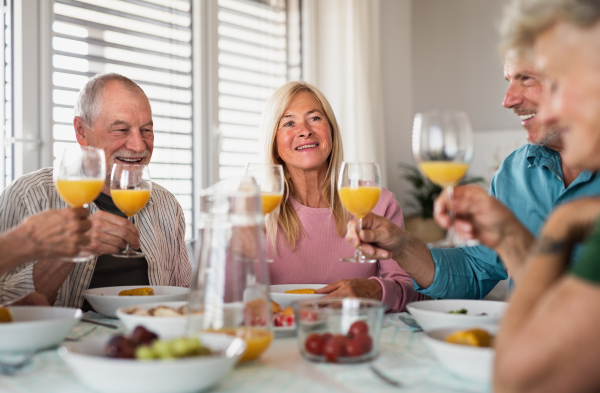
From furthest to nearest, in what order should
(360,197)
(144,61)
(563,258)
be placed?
1. (144,61)
2. (360,197)
3. (563,258)

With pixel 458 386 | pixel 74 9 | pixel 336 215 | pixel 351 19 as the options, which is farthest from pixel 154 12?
pixel 458 386

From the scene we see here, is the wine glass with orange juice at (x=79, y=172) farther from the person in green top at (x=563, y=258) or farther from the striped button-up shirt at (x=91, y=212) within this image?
the person in green top at (x=563, y=258)

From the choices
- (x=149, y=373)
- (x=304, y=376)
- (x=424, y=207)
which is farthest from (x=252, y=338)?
(x=424, y=207)

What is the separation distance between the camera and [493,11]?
5.09 metres

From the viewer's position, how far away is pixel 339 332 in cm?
101

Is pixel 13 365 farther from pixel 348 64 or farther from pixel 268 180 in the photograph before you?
pixel 348 64

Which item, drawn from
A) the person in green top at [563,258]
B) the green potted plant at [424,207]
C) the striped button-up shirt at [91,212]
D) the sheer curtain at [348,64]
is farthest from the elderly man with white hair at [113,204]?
the green potted plant at [424,207]

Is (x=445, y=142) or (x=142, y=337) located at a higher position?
(x=445, y=142)

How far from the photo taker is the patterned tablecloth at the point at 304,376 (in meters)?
0.86

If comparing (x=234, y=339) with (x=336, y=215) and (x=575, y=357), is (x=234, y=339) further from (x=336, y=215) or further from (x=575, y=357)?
(x=336, y=215)

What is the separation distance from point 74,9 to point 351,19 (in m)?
2.24

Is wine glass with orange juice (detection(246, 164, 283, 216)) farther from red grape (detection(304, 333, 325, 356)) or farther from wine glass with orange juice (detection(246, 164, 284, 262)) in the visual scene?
red grape (detection(304, 333, 325, 356))

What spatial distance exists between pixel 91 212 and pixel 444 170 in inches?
56.3

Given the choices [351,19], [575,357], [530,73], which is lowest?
[575,357]
